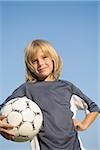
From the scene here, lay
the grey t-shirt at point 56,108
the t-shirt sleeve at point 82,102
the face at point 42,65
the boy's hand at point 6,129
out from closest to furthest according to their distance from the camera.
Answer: the boy's hand at point 6,129
the grey t-shirt at point 56,108
the face at point 42,65
the t-shirt sleeve at point 82,102

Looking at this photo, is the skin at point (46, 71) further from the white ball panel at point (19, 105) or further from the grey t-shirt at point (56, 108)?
the white ball panel at point (19, 105)

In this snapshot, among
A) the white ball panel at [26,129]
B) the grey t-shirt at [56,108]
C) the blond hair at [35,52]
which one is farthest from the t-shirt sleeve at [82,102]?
the white ball panel at [26,129]

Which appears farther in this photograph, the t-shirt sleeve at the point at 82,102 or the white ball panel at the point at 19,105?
the t-shirt sleeve at the point at 82,102

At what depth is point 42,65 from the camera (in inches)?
143

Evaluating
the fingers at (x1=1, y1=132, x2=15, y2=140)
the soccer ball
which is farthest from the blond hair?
the fingers at (x1=1, y1=132, x2=15, y2=140)

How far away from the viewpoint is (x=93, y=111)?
377 centimetres

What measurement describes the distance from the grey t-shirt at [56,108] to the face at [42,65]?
77mm

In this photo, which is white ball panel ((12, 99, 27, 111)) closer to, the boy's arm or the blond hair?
the blond hair

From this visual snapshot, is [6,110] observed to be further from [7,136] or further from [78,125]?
[78,125]

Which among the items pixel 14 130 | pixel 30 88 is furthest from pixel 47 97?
pixel 14 130

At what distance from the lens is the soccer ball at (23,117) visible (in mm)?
3322

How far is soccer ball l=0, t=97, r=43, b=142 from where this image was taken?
131 inches

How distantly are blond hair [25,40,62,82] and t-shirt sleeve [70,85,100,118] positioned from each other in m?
0.23

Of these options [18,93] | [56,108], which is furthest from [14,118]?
[56,108]
